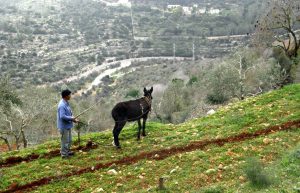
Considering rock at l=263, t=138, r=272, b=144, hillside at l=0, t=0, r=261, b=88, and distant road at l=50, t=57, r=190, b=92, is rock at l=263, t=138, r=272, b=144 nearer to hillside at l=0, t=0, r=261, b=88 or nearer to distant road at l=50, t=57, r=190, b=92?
hillside at l=0, t=0, r=261, b=88

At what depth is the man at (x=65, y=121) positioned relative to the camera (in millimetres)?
14836

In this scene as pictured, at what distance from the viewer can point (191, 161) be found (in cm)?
1368

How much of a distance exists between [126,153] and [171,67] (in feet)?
236

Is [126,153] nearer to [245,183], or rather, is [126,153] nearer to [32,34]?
[245,183]

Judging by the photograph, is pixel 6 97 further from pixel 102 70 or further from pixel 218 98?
pixel 102 70

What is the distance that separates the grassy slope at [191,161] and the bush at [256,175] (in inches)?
7.4

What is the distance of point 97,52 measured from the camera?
94.7 meters

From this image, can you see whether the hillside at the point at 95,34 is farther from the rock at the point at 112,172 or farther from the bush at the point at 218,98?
the rock at the point at 112,172

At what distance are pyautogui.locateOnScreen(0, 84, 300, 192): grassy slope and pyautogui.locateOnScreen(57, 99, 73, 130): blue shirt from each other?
126 cm

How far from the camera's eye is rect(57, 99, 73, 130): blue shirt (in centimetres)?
1482

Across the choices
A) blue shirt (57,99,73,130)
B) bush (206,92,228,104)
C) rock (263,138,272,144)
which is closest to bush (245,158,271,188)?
rock (263,138,272,144)

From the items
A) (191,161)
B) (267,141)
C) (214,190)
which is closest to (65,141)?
(191,161)

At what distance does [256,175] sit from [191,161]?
3380 mm

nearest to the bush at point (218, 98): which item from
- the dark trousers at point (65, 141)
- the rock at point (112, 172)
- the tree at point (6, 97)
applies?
the tree at point (6, 97)
